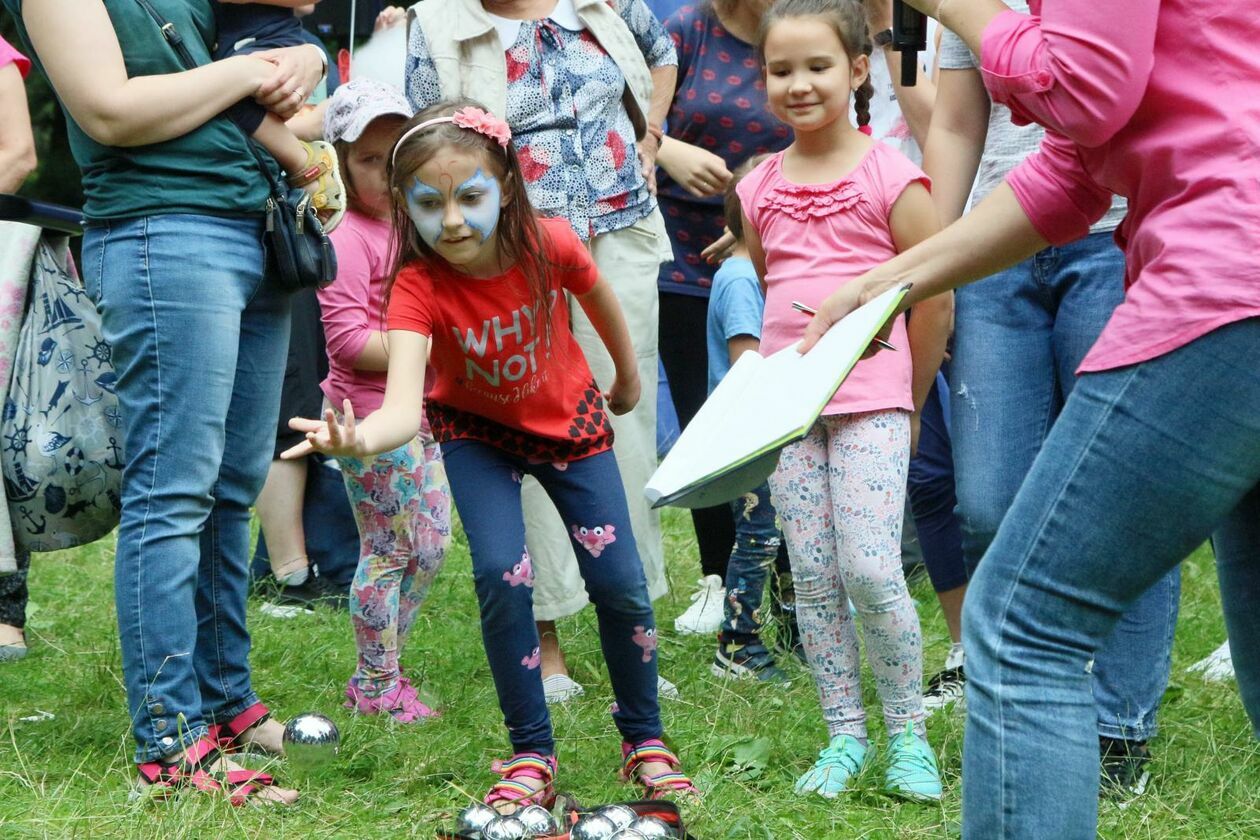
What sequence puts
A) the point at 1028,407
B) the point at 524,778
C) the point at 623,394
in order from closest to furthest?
1. the point at 524,778
2. the point at 1028,407
3. the point at 623,394

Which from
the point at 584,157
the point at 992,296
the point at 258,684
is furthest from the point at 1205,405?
the point at 258,684

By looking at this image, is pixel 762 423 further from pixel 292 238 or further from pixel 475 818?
pixel 292 238

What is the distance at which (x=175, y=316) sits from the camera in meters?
3.06

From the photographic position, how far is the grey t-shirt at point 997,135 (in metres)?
3.30

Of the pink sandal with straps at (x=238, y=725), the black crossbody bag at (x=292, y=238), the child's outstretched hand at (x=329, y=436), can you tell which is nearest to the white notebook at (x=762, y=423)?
the child's outstretched hand at (x=329, y=436)

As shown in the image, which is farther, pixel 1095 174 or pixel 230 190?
pixel 230 190

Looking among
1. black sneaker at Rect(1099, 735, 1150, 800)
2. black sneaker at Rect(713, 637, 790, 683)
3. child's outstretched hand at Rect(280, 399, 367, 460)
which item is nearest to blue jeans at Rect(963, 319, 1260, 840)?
child's outstretched hand at Rect(280, 399, 367, 460)

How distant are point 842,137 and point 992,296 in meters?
0.51

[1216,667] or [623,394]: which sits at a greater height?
[623,394]

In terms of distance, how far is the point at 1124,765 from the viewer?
333 cm

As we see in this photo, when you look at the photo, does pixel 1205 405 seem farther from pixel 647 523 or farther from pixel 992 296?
pixel 647 523

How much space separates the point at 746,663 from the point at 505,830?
1.69 metres

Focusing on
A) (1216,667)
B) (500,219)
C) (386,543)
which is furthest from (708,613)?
(500,219)

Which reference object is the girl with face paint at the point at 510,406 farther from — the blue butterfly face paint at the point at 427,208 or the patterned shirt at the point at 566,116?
the patterned shirt at the point at 566,116
